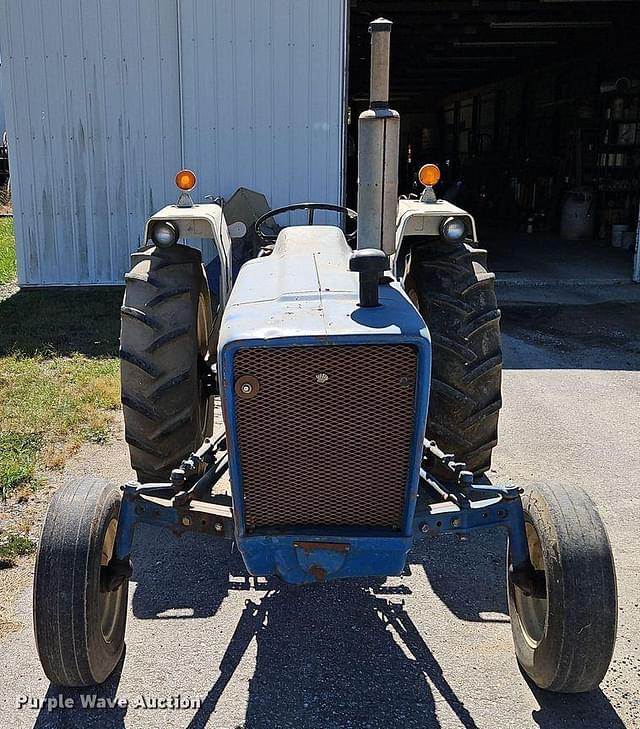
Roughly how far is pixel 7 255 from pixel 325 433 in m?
9.96

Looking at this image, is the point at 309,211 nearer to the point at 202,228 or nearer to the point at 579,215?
the point at 202,228

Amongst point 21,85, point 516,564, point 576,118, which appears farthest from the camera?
point 576,118

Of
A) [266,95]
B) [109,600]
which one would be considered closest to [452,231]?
[109,600]

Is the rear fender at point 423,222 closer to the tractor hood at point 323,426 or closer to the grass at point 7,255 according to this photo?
the tractor hood at point 323,426

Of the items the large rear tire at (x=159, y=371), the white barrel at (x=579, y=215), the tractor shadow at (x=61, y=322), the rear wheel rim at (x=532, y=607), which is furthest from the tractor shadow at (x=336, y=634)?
the white barrel at (x=579, y=215)

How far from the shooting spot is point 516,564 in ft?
8.13

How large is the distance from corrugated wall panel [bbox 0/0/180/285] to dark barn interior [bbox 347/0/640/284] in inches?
141

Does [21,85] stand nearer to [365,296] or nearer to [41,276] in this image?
[41,276]

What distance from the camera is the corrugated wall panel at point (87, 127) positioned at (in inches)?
308

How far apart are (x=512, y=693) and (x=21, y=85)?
757cm

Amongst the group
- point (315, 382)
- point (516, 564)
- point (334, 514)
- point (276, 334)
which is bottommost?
point (516, 564)

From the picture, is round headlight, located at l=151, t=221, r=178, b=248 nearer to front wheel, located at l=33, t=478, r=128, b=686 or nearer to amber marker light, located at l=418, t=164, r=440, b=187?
amber marker light, located at l=418, t=164, r=440, b=187

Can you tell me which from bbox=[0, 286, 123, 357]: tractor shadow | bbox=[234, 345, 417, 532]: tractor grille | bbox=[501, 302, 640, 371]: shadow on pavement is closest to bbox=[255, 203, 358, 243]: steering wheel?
bbox=[234, 345, 417, 532]: tractor grille

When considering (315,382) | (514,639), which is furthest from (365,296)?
(514,639)
